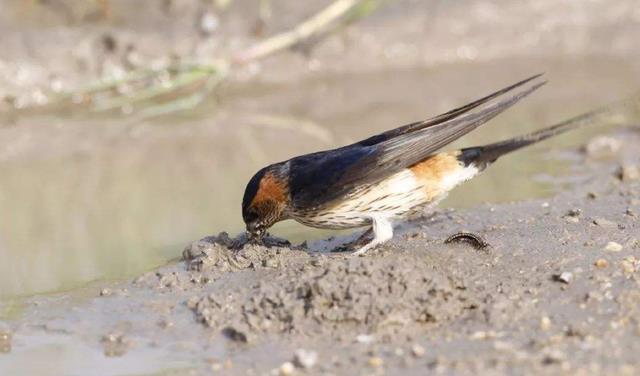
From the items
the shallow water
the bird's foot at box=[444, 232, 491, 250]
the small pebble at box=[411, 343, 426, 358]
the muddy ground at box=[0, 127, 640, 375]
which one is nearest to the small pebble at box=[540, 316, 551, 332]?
the muddy ground at box=[0, 127, 640, 375]

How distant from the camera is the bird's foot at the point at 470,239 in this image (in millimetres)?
6180

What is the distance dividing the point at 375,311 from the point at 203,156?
15.8 ft

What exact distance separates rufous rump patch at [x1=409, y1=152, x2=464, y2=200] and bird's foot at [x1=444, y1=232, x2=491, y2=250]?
1.24 feet

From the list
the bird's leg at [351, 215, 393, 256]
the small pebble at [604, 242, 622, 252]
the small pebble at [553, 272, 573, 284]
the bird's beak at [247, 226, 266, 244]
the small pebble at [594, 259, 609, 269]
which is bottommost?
the small pebble at [553, 272, 573, 284]

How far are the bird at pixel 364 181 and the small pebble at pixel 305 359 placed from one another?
4.78 ft

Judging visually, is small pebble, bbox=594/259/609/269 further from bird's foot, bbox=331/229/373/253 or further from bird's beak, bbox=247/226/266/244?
bird's beak, bbox=247/226/266/244

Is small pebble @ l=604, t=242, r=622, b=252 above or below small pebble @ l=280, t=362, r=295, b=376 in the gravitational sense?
above

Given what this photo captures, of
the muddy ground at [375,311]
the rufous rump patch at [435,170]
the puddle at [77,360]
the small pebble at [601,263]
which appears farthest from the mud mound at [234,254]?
the small pebble at [601,263]

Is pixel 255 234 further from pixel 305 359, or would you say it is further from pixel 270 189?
pixel 305 359

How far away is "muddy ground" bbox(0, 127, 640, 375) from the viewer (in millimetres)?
4762

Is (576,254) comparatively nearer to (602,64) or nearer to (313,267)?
(313,267)

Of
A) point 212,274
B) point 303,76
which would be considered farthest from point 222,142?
point 212,274

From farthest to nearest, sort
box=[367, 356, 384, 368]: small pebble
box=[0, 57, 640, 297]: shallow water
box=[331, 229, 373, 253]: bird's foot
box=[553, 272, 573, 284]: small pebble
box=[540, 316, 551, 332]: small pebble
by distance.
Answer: box=[0, 57, 640, 297]: shallow water, box=[331, 229, 373, 253]: bird's foot, box=[553, 272, 573, 284]: small pebble, box=[540, 316, 551, 332]: small pebble, box=[367, 356, 384, 368]: small pebble

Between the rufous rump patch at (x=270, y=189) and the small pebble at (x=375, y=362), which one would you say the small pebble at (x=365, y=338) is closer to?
the small pebble at (x=375, y=362)
